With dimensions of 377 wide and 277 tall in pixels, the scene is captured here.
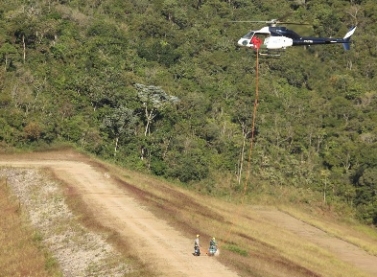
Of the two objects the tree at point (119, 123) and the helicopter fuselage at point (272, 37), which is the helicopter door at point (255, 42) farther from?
the tree at point (119, 123)

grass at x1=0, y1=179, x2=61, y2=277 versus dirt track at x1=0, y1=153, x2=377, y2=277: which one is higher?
dirt track at x1=0, y1=153, x2=377, y2=277

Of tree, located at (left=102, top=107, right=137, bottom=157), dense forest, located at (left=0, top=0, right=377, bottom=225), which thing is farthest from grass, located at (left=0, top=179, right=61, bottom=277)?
tree, located at (left=102, top=107, right=137, bottom=157)

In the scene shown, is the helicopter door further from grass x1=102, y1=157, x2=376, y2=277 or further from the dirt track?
the dirt track

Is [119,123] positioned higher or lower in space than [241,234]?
higher

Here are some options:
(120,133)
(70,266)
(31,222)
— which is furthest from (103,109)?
(70,266)

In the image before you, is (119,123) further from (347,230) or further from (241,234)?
(347,230)

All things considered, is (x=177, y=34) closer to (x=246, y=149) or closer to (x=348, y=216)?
(x=246, y=149)

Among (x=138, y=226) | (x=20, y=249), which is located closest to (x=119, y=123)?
(x=138, y=226)
